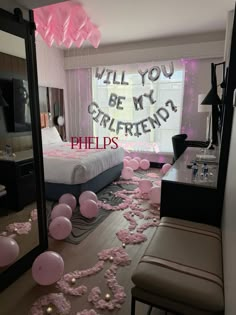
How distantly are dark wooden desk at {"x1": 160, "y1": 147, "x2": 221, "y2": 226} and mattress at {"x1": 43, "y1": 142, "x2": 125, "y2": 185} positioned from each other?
4.06 ft

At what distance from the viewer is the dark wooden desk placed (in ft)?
5.63

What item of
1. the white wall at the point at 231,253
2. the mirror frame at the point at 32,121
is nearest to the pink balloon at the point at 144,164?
the mirror frame at the point at 32,121

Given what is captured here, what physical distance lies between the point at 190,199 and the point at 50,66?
4242mm

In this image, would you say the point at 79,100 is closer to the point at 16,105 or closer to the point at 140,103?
the point at 140,103

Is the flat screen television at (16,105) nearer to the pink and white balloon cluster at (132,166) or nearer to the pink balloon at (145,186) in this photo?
the pink balloon at (145,186)

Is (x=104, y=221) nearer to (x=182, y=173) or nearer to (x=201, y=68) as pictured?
(x=182, y=173)

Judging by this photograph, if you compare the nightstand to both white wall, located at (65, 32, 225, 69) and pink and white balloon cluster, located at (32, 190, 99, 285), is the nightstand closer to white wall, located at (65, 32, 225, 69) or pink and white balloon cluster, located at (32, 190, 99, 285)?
pink and white balloon cluster, located at (32, 190, 99, 285)

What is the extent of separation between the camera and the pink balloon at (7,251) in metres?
1.51

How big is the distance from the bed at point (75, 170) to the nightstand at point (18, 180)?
915mm

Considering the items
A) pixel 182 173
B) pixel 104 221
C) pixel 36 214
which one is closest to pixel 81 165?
pixel 104 221

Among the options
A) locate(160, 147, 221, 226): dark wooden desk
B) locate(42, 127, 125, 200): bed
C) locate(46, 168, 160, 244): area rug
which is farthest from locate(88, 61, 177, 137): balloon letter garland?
locate(160, 147, 221, 226): dark wooden desk

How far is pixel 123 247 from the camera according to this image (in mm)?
2039

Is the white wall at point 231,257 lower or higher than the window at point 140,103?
lower

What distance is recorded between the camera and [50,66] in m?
4.70
